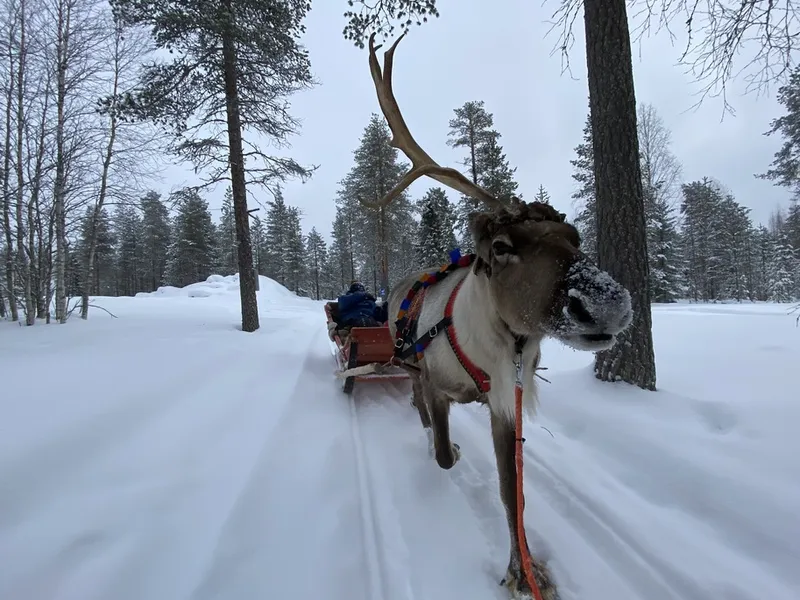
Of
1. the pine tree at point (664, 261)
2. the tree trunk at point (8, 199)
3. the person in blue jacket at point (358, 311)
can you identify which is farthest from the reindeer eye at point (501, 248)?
the pine tree at point (664, 261)

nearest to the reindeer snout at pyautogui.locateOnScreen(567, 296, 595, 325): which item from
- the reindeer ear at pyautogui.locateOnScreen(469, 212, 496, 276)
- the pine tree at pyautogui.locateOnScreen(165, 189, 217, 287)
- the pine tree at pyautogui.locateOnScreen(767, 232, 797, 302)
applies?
the reindeer ear at pyautogui.locateOnScreen(469, 212, 496, 276)

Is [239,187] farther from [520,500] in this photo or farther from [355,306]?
[520,500]

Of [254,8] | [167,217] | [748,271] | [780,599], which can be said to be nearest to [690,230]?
[748,271]

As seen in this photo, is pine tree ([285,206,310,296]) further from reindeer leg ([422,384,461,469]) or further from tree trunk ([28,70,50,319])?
reindeer leg ([422,384,461,469])

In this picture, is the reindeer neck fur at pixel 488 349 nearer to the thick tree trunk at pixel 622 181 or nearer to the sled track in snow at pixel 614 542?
the sled track in snow at pixel 614 542

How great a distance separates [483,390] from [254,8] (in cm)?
1101

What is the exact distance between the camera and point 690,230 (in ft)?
133

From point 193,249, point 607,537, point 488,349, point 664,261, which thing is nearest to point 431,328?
point 488,349

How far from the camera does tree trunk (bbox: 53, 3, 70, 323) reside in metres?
8.75

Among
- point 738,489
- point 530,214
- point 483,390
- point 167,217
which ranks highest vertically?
point 167,217

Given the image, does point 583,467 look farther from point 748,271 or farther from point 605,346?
point 748,271

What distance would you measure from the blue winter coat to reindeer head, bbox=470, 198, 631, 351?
498 centimetres

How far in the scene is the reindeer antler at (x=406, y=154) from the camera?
227cm

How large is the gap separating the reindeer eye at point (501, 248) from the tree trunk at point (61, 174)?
11.1 metres
